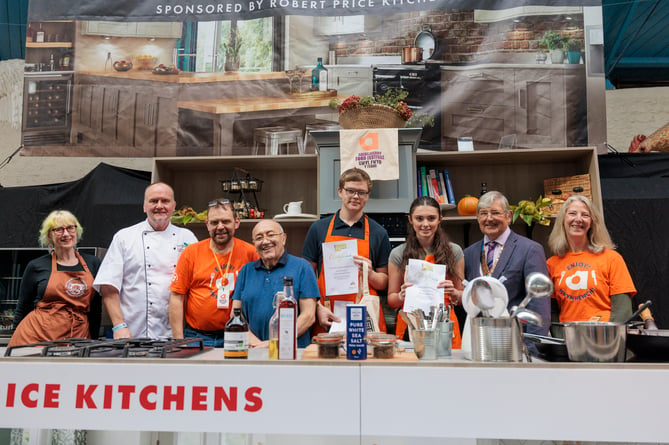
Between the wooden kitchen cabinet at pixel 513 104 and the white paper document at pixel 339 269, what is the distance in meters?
1.65

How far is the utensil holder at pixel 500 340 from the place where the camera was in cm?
161

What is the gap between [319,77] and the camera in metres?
4.28

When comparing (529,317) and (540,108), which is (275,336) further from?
(540,108)

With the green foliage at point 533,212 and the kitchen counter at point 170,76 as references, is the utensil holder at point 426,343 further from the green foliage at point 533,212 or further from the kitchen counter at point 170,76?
the kitchen counter at point 170,76

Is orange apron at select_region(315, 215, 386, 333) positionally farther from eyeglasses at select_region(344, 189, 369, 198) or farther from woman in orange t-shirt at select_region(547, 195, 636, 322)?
woman in orange t-shirt at select_region(547, 195, 636, 322)

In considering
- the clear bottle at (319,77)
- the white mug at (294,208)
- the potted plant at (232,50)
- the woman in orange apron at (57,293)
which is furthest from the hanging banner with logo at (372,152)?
the woman in orange apron at (57,293)

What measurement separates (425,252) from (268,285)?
86cm

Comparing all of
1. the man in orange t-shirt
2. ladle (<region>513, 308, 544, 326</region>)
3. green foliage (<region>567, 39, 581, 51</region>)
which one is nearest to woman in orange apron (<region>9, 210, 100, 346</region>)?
the man in orange t-shirt

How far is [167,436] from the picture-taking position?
Answer: 63.5 inches

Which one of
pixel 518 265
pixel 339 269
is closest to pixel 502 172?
pixel 518 265

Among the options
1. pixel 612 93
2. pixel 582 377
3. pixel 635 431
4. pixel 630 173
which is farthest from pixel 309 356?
pixel 612 93

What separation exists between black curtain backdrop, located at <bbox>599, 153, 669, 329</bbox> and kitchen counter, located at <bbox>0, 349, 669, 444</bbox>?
2964 mm

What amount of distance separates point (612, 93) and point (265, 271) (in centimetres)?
493

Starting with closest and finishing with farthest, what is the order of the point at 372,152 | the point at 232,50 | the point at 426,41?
the point at 372,152 < the point at 426,41 < the point at 232,50
